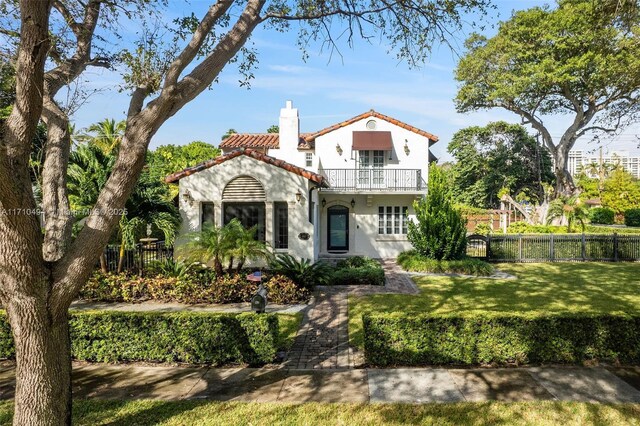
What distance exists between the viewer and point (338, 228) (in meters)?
20.2

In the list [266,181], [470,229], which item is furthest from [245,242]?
[470,229]

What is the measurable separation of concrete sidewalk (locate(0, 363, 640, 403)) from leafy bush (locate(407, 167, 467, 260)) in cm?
956

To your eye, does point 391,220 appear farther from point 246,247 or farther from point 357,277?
point 246,247

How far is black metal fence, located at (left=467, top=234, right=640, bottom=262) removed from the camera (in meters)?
18.9

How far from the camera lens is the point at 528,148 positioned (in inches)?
1629

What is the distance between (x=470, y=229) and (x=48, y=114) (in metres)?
32.4

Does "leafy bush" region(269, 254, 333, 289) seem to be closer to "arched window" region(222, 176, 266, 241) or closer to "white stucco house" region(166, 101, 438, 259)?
"arched window" region(222, 176, 266, 241)

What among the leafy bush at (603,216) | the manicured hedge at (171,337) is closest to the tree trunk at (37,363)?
the manicured hedge at (171,337)

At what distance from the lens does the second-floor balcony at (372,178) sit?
19.5m

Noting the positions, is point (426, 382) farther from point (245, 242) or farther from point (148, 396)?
point (245, 242)

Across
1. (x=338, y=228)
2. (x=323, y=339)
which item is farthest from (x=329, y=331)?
(x=338, y=228)

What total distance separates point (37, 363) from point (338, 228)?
16.6 meters

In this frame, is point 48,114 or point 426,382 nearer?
point 426,382

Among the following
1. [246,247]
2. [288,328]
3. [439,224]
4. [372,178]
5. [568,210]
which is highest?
[372,178]
